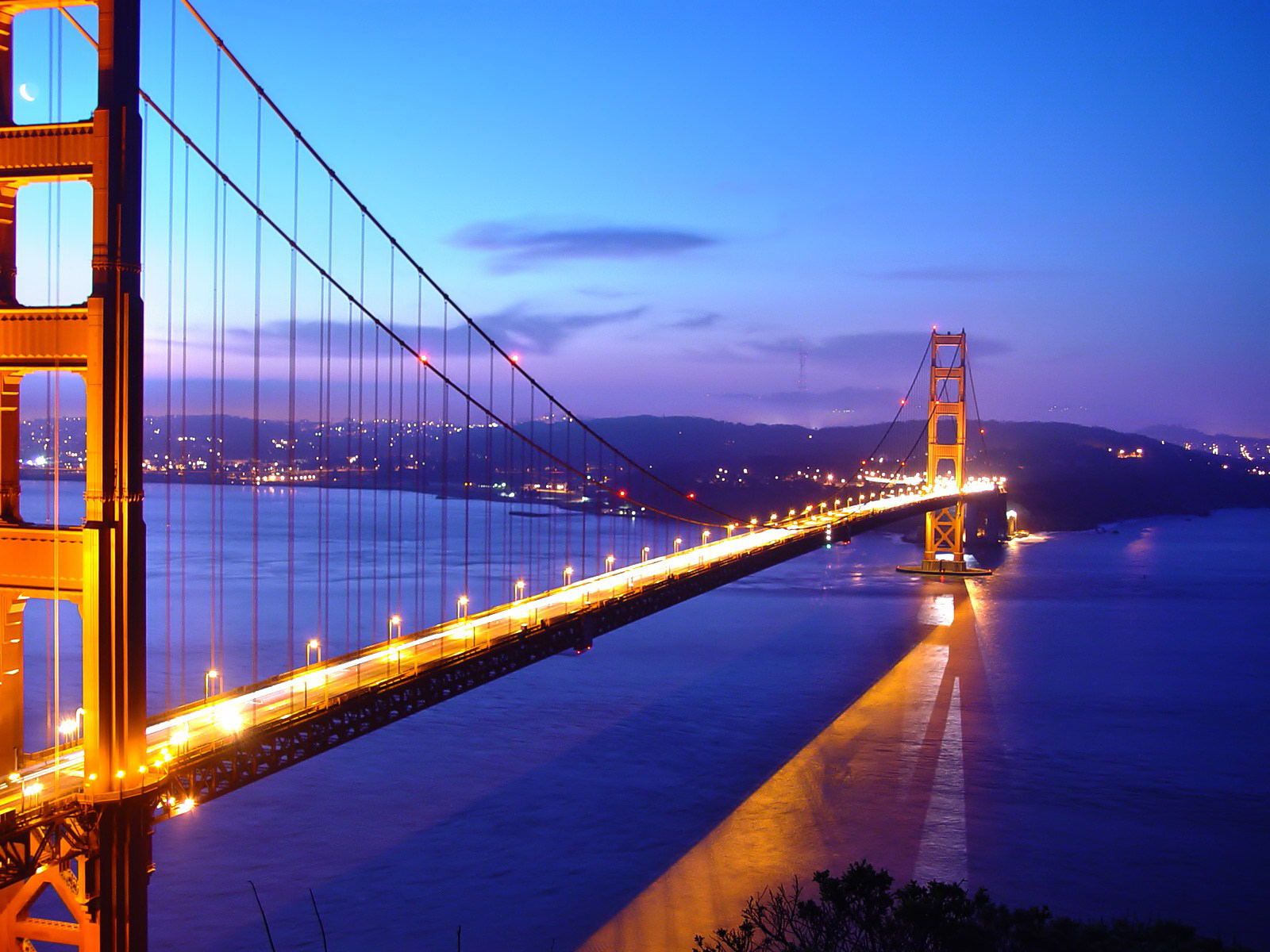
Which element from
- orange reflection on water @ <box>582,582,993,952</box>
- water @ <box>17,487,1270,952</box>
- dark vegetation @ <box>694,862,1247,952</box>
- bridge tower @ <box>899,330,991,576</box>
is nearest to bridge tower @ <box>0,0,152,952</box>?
water @ <box>17,487,1270,952</box>

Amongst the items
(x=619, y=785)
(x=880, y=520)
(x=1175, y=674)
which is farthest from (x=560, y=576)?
(x=619, y=785)

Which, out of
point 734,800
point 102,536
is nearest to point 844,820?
point 734,800

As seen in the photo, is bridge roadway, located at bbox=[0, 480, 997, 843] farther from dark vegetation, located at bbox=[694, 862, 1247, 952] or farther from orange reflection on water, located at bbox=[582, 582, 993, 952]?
dark vegetation, located at bbox=[694, 862, 1247, 952]

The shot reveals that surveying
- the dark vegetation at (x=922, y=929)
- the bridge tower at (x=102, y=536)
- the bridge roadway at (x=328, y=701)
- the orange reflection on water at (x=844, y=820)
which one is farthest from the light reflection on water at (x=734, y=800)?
the bridge tower at (x=102, y=536)

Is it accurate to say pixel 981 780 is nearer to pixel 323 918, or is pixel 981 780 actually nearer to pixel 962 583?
pixel 323 918

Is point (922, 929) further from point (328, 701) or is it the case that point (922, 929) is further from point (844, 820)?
point (844, 820)
